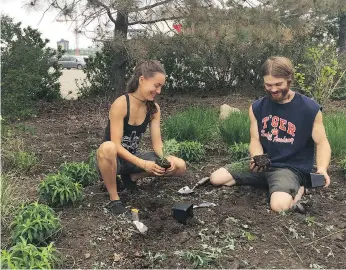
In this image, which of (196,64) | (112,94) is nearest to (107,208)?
(112,94)

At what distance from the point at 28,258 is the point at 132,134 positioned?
1.32 m

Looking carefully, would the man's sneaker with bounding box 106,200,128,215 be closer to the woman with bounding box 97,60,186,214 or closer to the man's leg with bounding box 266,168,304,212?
the woman with bounding box 97,60,186,214

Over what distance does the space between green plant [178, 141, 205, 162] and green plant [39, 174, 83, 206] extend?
1284mm

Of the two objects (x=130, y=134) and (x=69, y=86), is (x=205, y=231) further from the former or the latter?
(x=69, y=86)

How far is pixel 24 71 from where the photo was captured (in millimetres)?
6555

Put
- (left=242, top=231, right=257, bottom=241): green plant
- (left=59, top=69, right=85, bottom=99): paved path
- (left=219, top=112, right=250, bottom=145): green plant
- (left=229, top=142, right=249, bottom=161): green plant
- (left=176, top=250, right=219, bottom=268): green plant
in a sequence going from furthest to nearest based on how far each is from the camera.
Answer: (left=59, top=69, right=85, bottom=99): paved path → (left=219, top=112, right=250, bottom=145): green plant → (left=229, top=142, right=249, bottom=161): green plant → (left=242, top=231, right=257, bottom=241): green plant → (left=176, top=250, right=219, bottom=268): green plant

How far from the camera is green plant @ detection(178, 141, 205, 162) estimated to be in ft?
13.3

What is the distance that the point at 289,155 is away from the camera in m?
3.28

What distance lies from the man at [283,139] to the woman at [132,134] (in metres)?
0.60

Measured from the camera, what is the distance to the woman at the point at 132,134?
2977 millimetres

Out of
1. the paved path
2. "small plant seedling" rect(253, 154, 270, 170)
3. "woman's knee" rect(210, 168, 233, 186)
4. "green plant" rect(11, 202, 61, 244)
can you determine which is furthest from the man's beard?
the paved path

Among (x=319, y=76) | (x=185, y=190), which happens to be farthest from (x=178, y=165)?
(x=319, y=76)

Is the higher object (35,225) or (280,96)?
(280,96)

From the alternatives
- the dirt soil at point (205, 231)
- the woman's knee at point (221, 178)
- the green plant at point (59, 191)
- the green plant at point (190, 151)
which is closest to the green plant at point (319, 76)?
the green plant at point (190, 151)
